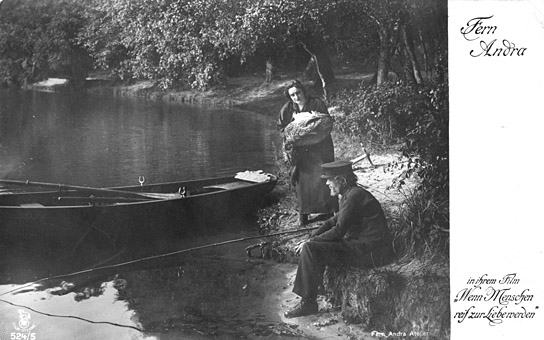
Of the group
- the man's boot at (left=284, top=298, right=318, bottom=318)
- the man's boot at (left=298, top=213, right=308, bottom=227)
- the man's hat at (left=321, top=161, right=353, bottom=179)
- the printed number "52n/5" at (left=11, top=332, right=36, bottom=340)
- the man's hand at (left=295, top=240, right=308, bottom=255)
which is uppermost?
the man's hat at (left=321, top=161, right=353, bottom=179)

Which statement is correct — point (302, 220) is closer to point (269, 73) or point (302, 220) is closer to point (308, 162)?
point (308, 162)

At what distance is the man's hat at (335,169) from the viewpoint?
140 inches

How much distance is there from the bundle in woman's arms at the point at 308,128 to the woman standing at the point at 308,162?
0.06 feet

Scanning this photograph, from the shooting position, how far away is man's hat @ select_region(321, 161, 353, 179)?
3.56 meters

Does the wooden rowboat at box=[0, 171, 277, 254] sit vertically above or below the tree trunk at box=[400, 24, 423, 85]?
below

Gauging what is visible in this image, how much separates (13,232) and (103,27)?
126cm

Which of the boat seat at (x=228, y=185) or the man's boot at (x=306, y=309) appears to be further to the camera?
the boat seat at (x=228, y=185)

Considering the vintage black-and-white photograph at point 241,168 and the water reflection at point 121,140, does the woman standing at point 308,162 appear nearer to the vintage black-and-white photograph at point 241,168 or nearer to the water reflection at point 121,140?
the vintage black-and-white photograph at point 241,168

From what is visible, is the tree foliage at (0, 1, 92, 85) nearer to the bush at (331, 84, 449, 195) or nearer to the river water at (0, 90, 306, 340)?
the river water at (0, 90, 306, 340)
